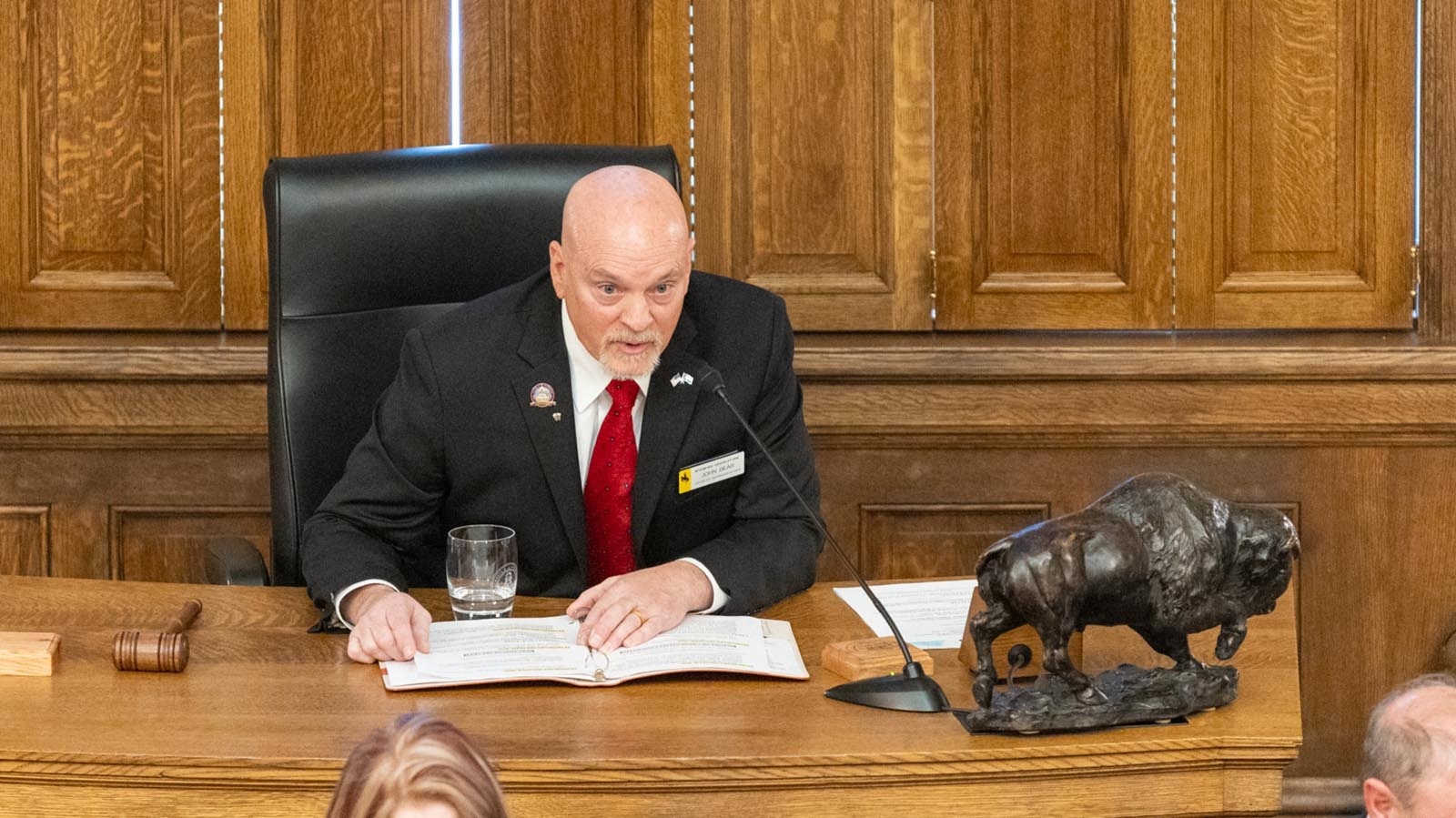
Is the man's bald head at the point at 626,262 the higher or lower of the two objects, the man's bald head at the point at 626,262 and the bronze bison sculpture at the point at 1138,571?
the higher

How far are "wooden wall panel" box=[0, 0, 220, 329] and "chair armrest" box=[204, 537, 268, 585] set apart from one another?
898mm

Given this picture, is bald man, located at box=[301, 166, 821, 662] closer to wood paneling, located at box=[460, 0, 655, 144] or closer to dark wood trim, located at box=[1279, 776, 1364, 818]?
wood paneling, located at box=[460, 0, 655, 144]

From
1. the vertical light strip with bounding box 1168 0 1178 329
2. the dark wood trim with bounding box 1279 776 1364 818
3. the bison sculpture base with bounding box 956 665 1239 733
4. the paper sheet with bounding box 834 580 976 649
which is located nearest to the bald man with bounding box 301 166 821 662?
the paper sheet with bounding box 834 580 976 649

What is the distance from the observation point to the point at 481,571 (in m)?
1.94

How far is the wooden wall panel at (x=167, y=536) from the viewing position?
10.2ft

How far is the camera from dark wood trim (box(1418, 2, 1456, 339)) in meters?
3.06

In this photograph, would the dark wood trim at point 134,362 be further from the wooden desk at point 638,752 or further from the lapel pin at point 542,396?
the wooden desk at point 638,752

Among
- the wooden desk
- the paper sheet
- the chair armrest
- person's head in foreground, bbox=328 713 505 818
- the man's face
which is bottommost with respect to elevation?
the wooden desk

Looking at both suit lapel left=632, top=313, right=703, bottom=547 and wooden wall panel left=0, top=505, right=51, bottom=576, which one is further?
wooden wall panel left=0, top=505, right=51, bottom=576

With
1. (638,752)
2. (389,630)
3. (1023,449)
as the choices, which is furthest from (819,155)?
(638,752)

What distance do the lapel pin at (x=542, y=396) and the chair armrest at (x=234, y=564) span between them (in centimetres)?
40

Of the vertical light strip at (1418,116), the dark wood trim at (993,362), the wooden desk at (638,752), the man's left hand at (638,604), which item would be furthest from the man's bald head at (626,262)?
the vertical light strip at (1418,116)

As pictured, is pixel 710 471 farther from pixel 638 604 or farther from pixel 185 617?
pixel 185 617

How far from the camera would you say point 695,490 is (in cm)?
229
